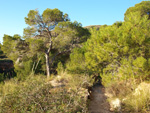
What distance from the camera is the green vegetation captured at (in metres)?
2.52

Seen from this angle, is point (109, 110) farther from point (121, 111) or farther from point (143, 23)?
point (143, 23)

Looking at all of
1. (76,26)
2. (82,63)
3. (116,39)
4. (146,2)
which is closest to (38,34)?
(76,26)

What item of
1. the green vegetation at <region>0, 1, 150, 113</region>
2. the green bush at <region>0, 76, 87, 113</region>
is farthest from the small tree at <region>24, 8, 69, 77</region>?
the green bush at <region>0, 76, 87, 113</region>

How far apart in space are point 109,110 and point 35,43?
6.48 m

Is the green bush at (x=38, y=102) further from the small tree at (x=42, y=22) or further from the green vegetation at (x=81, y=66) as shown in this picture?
the small tree at (x=42, y=22)

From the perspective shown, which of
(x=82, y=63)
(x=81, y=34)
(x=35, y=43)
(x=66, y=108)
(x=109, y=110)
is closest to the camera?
(x=66, y=108)

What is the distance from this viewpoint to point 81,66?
711 cm

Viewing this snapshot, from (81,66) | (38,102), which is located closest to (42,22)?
(81,66)

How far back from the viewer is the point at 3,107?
2492 millimetres

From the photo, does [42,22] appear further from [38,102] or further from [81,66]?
[38,102]

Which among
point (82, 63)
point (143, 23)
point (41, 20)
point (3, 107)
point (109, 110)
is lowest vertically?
point (109, 110)

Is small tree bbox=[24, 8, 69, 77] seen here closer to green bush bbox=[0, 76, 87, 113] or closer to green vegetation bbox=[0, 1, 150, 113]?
green vegetation bbox=[0, 1, 150, 113]

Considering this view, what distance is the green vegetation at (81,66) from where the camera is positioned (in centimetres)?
252

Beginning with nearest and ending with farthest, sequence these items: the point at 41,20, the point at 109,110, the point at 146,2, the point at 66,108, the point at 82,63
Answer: the point at 66,108 → the point at 109,110 → the point at 82,63 → the point at 41,20 → the point at 146,2
